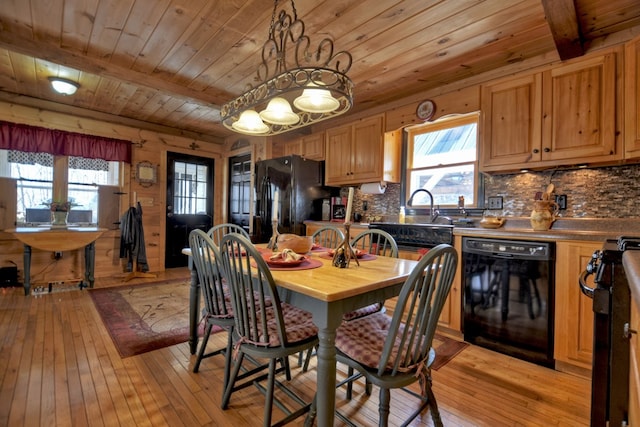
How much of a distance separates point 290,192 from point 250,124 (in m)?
1.70

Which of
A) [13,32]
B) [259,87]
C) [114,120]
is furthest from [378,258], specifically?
[114,120]

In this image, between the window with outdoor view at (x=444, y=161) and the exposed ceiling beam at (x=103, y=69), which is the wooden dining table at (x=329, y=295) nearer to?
the window with outdoor view at (x=444, y=161)

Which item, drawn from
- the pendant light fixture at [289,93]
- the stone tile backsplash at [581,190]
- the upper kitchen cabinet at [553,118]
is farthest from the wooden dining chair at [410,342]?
the stone tile backsplash at [581,190]

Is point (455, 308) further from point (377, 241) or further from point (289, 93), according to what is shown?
point (289, 93)

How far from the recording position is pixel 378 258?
1870mm

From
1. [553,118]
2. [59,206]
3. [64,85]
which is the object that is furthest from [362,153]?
[59,206]

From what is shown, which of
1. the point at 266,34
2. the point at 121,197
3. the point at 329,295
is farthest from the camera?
the point at 121,197

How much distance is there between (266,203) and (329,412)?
3.23 metres

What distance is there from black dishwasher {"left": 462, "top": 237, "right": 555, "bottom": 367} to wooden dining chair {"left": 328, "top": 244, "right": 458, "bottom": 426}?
1.19m

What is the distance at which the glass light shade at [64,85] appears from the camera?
3121 millimetres

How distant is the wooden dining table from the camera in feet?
3.68

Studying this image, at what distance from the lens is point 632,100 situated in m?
1.89

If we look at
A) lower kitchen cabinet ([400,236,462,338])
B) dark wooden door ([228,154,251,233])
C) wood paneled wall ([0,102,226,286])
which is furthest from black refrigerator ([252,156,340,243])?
lower kitchen cabinet ([400,236,462,338])

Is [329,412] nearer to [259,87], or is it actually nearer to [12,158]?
[259,87]
